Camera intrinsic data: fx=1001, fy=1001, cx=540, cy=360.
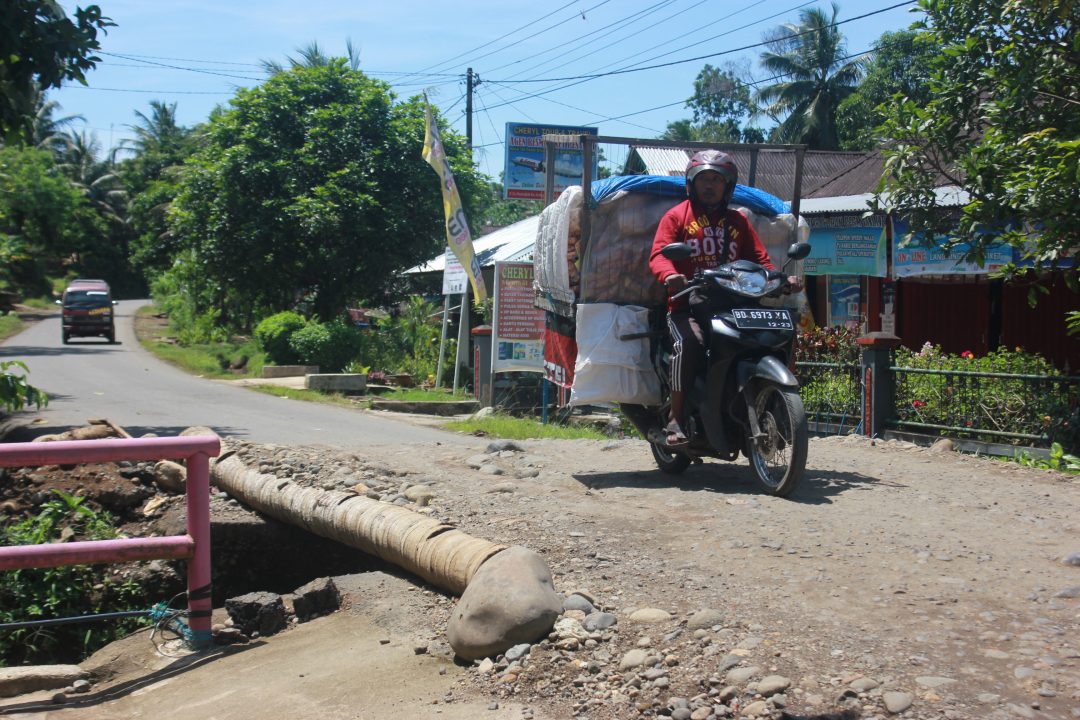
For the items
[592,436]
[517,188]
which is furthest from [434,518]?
[517,188]

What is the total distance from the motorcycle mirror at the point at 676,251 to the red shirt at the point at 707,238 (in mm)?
362

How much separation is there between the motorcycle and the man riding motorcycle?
0.08 metres

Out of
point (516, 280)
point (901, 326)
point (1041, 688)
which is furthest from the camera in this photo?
point (901, 326)

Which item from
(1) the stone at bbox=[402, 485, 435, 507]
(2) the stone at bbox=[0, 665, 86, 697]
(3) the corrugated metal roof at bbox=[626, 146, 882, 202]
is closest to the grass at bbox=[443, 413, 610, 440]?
(1) the stone at bbox=[402, 485, 435, 507]

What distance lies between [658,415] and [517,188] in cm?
1546

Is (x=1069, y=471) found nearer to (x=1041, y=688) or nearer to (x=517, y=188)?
(x=1041, y=688)

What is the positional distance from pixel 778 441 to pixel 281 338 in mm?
18362

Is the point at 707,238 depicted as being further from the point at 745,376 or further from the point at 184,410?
the point at 184,410

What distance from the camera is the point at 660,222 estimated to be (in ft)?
22.2

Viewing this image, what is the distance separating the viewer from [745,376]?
20.0 ft

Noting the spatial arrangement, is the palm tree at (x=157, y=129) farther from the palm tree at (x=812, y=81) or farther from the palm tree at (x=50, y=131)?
the palm tree at (x=812, y=81)

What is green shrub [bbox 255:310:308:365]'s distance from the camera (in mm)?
22797

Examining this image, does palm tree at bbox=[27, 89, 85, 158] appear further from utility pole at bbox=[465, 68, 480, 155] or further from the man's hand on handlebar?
the man's hand on handlebar

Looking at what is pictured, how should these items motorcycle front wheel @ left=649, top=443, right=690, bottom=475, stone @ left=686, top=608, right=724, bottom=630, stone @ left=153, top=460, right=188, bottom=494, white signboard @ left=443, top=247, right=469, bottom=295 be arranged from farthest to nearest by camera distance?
white signboard @ left=443, top=247, right=469, bottom=295 < stone @ left=153, top=460, right=188, bottom=494 < motorcycle front wheel @ left=649, top=443, right=690, bottom=475 < stone @ left=686, top=608, right=724, bottom=630
